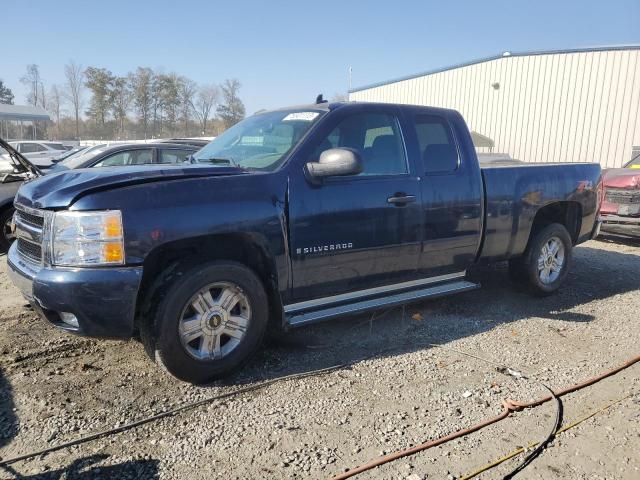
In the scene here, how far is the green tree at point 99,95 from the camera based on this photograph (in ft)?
190

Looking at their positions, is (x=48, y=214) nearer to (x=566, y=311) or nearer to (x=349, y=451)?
(x=349, y=451)

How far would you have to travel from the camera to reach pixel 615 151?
1919cm

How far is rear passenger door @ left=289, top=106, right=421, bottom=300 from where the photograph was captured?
3.77 m

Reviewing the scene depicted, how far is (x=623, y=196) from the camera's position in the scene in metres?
8.99

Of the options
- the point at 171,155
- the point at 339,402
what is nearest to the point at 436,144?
the point at 339,402

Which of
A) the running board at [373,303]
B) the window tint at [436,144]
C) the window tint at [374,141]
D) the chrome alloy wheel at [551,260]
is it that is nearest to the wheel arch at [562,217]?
the chrome alloy wheel at [551,260]

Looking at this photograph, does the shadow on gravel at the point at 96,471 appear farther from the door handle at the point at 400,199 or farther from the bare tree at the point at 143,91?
the bare tree at the point at 143,91

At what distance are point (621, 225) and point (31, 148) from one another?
21590 millimetres

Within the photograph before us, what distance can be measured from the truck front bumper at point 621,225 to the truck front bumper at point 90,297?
8.60 metres

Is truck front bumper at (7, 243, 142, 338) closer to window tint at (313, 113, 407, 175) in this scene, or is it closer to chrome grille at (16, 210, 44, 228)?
chrome grille at (16, 210, 44, 228)

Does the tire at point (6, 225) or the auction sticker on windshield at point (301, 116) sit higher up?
the auction sticker on windshield at point (301, 116)

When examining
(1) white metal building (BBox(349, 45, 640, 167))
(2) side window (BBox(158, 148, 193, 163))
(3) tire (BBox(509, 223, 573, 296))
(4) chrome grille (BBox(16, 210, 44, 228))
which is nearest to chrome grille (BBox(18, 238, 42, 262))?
(4) chrome grille (BBox(16, 210, 44, 228))

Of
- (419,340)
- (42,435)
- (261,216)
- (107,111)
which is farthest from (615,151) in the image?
(107,111)

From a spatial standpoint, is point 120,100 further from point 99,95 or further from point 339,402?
point 339,402
